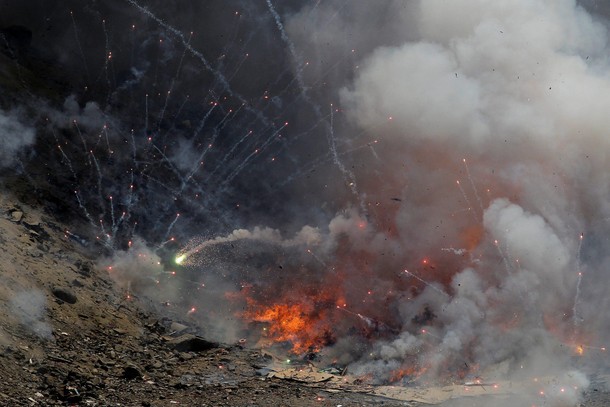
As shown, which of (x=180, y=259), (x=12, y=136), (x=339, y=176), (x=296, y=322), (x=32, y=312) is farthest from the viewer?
(x=339, y=176)

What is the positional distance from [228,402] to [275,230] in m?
12.0

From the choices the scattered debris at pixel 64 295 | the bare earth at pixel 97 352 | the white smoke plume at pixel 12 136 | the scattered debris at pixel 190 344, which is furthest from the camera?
the white smoke plume at pixel 12 136

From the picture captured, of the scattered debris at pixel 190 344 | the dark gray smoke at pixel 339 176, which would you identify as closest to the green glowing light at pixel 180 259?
the dark gray smoke at pixel 339 176

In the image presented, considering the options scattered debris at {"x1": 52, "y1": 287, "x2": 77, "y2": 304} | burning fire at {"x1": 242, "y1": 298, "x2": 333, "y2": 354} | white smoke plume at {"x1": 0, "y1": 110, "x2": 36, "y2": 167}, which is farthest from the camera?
white smoke plume at {"x1": 0, "y1": 110, "x2": 36, "y2": 167}

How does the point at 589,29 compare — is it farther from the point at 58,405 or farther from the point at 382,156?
the point at 58,405

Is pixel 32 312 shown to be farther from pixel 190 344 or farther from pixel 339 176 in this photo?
pixel 339 176

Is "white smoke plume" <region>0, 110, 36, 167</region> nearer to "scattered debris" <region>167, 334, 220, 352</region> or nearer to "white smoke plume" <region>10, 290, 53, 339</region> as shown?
"white smoke plume" <region>10, 290, 53, 339</region>

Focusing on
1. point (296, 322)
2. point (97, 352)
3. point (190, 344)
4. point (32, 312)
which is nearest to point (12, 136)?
point (32, 312)

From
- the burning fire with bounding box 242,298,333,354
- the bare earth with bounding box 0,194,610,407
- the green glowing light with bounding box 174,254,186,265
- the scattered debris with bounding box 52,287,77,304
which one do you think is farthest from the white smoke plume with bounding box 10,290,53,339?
the burning fire with bounding box 242,298,333,354

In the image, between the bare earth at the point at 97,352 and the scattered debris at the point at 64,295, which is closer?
the bare earth at the point at 97,352

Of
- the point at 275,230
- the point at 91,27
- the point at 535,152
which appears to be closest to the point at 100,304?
the point at 275,230

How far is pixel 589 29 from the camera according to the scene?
3031 centimetres

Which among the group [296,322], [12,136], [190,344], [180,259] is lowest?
[190,344]

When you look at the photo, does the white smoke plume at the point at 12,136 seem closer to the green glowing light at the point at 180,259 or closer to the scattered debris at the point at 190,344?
the green glowing light at the point at 180,259
